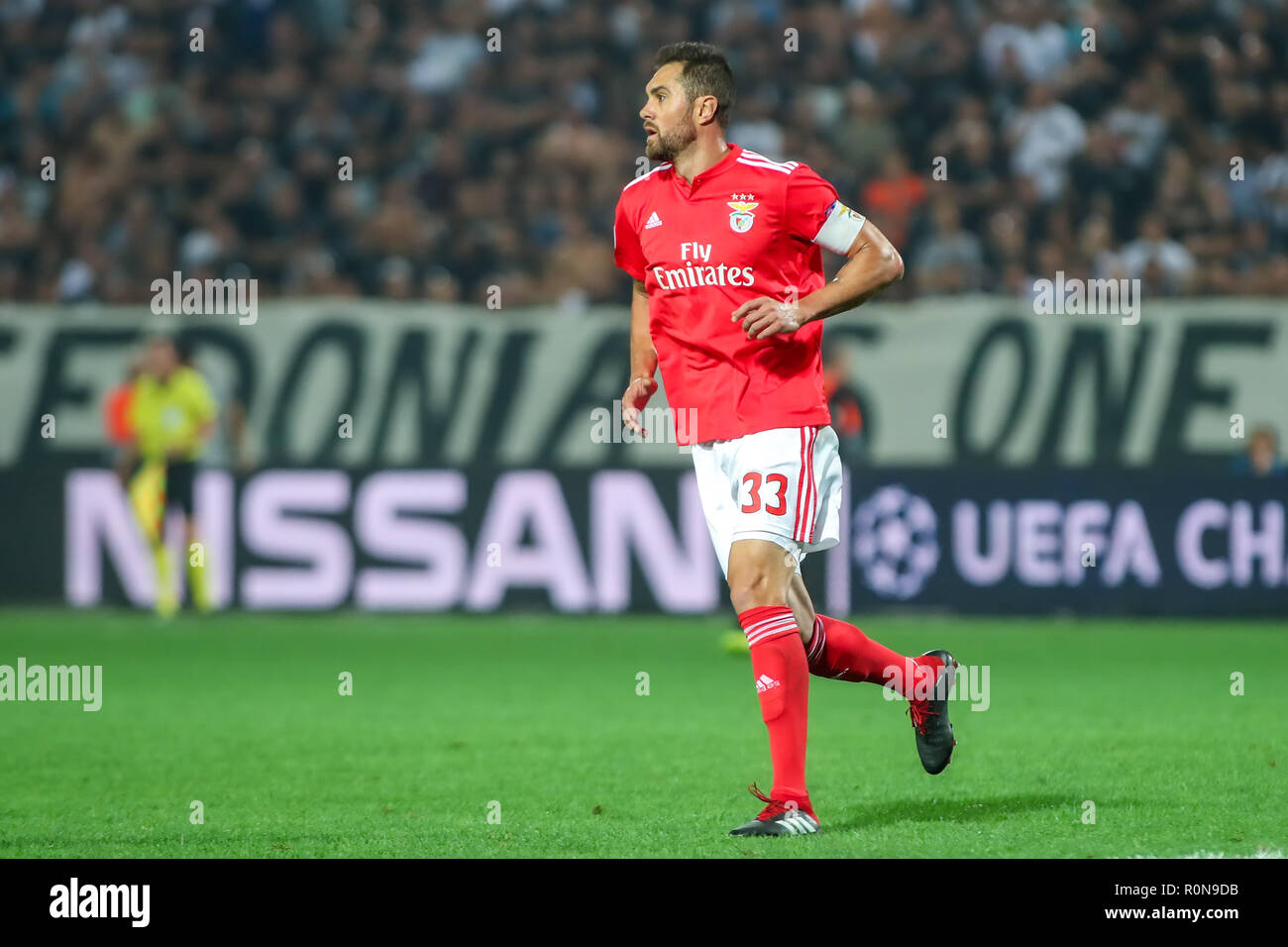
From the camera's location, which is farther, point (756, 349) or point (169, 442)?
point (169, 442)

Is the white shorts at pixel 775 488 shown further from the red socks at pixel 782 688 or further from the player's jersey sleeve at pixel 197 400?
the player's jersey sleeve at pixel 197 400

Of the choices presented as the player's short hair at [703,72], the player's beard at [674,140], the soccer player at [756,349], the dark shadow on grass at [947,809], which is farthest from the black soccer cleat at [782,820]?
the player's short hair at [703,72]

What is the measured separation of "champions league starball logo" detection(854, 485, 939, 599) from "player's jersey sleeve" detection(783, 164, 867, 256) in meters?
8.18

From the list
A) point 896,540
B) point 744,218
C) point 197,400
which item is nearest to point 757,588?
point 744,218

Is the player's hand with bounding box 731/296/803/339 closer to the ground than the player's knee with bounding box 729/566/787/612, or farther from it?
farther from it

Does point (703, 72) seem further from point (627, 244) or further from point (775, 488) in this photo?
point (775, 488)

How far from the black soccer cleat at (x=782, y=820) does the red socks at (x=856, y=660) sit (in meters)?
0.61

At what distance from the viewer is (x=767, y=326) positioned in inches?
228

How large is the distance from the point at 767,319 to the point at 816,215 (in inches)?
18.9

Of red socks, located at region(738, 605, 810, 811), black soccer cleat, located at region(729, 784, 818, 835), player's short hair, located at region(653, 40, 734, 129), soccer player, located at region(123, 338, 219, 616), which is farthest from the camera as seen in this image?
soccer player, located at region(123, 338, 219, 616)

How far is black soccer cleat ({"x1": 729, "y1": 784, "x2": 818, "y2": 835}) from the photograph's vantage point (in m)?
5.71

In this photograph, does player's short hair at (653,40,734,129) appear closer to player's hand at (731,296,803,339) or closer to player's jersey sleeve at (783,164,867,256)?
player's jersey sleeve at (783,164,867,256)

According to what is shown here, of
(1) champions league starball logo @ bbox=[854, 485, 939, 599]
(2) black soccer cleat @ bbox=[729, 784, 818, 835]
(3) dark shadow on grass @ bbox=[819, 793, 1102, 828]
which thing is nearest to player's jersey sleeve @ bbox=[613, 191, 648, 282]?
(2) black soccer cleat @ bbox=[729, 784, 818, 835]

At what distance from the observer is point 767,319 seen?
579cm
